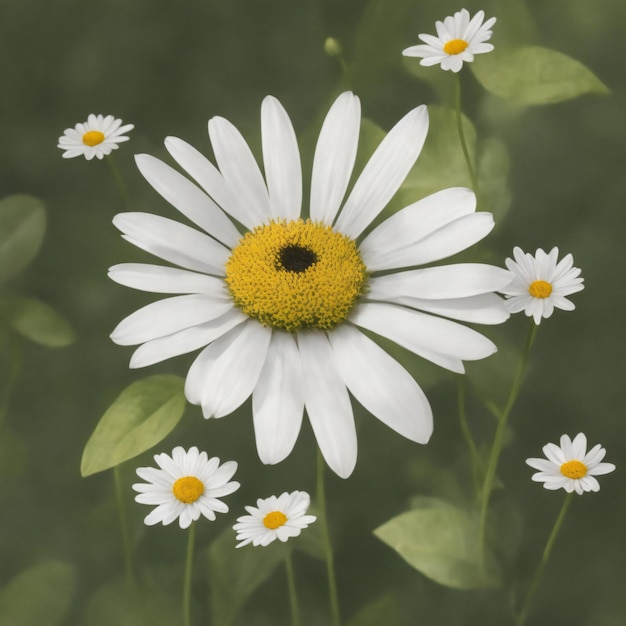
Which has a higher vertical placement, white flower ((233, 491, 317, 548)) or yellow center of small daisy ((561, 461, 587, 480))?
yellow center of small daisy ((561, 461, 587, 480))

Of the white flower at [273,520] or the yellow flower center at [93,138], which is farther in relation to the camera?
the yellow flower center at [93,138]

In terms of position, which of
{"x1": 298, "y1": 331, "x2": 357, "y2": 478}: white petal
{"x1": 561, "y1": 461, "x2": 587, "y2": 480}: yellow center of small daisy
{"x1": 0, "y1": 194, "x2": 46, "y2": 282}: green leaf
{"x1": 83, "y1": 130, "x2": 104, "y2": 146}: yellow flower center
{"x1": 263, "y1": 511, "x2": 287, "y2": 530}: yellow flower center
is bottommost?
{"x1": 263, "y1": 511, "x2": 287, "y2": 530}: yellow flower center

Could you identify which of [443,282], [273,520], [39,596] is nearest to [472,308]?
[443,282]

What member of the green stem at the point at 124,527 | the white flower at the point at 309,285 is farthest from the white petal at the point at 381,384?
the green stem at the point at 124,527

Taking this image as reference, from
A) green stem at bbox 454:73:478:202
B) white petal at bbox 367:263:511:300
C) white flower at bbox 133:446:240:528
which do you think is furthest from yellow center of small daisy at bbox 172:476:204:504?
green stem at bbox 454:73:478:202

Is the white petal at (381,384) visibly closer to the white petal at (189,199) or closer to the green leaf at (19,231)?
the white petal at (189,199)

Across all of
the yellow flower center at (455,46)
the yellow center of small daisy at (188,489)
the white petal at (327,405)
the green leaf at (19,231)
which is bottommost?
the yellow center of small daisy at (188,489)

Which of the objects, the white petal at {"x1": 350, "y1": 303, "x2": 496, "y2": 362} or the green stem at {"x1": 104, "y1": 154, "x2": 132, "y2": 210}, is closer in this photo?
the white petal at {"x1": 350, "y1": 303, "x2": 496, "y2": 362}

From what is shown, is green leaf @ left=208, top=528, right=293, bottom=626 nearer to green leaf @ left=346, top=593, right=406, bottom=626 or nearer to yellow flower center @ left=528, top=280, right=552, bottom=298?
green leaf @ left=346, top=593, right=406, bottom=626
